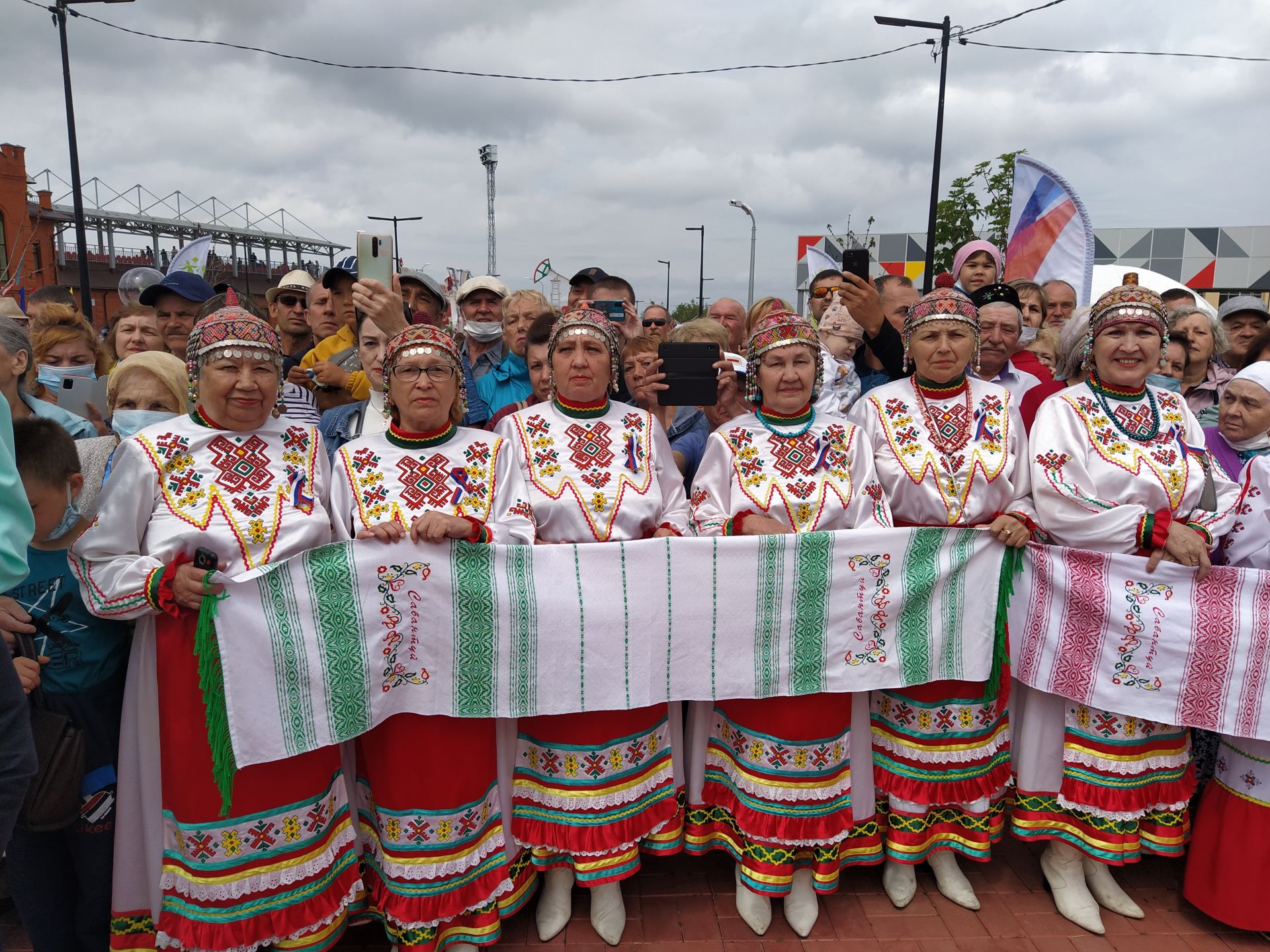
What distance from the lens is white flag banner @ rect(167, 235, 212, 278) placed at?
694cm

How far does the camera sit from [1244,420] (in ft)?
11.0

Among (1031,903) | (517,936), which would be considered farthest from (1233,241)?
(517,936)

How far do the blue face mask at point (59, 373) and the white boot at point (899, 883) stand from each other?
13.9 feet

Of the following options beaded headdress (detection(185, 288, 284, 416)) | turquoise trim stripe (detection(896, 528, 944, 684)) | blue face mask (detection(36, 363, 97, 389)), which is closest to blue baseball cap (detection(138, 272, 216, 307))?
blue face mask (detection(36, 363, 97, 389))

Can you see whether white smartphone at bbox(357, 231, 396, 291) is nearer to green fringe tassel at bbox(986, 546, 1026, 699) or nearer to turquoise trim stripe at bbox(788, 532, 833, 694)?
turquoise trim stripe at bbox(788, 532, 833, 694)

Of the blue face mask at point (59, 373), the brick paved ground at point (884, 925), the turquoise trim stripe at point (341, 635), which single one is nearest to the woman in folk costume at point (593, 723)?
the brick paved ground at point (884, 925)

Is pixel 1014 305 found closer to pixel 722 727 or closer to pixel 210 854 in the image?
pixel 722 727

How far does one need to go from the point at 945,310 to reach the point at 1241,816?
226 centimetres

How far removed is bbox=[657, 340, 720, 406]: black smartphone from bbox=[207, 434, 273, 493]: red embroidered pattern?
1.63 meters

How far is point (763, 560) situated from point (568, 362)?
107cm

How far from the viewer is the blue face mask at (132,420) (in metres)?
3.02

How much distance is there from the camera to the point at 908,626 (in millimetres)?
3156

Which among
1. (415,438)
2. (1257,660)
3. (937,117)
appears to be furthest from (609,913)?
(937,117)

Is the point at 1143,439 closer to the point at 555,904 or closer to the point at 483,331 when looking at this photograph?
the point at 555,904
